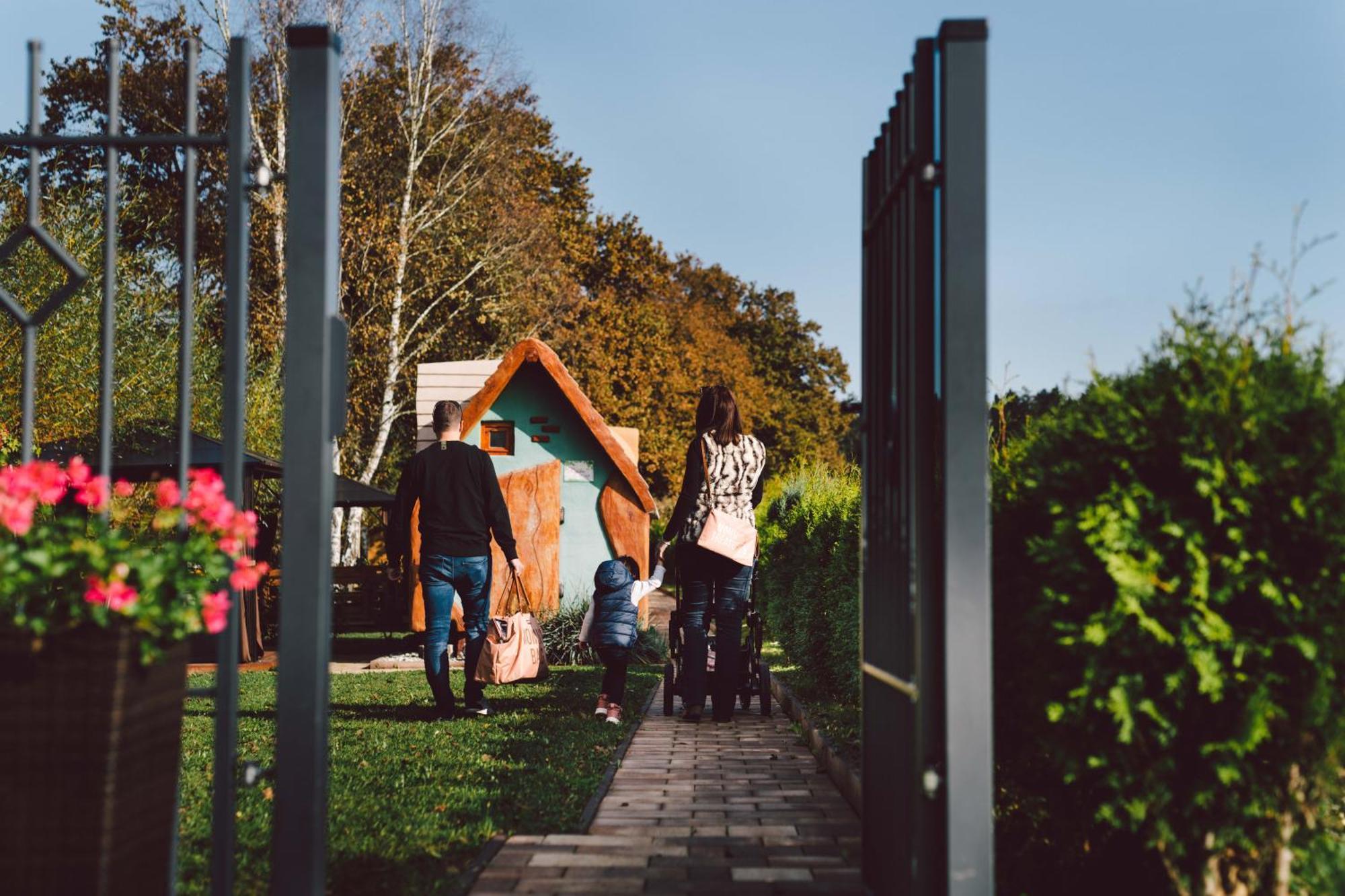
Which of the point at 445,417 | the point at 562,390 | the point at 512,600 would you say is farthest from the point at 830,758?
the point at 562,390

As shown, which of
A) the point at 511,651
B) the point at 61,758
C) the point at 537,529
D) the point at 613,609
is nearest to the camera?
the point at 61,758

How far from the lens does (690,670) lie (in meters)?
8.03

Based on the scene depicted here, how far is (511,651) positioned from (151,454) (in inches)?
292

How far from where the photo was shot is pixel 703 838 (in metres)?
4.51

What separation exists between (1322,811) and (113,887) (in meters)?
3.00

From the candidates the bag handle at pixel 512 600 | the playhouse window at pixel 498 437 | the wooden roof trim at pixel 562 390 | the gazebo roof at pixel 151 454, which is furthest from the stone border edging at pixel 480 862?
the playhouse window at pixel 498 437

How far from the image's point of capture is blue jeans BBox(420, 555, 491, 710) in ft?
25.6

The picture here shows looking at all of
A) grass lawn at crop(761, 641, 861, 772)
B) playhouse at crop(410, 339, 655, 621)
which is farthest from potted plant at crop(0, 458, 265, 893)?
playhouse at crop(410, 339, 655, 621)

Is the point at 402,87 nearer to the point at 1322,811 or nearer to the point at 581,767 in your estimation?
the point at 581,767

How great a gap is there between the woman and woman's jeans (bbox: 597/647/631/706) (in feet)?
1.46

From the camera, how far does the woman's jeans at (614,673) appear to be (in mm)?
7773

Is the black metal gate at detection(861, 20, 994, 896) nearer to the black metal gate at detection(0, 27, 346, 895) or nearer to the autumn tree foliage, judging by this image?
the black metal gate at detection(0, 27, 346, 895)

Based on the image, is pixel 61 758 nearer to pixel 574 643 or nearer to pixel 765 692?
pixel 765 692

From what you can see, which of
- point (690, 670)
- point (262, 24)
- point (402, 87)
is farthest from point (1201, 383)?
point (402, 87)
